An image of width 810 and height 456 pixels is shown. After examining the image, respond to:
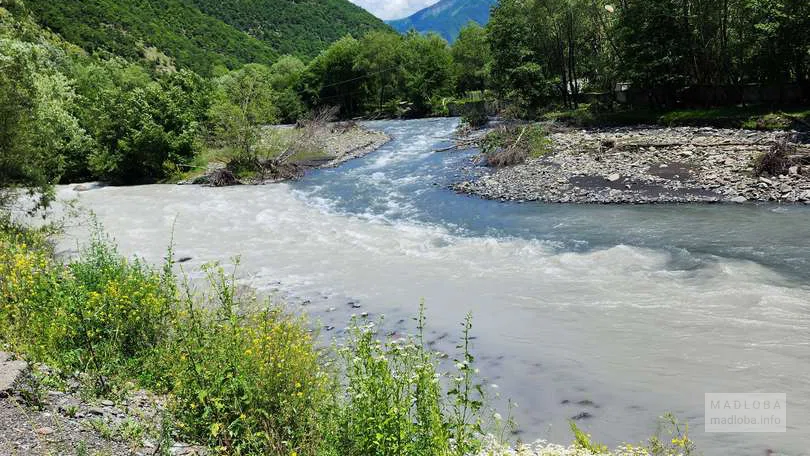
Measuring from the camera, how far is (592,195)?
21500mm

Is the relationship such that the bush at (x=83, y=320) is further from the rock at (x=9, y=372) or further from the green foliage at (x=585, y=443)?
the green foliage at (x=585, y=443)

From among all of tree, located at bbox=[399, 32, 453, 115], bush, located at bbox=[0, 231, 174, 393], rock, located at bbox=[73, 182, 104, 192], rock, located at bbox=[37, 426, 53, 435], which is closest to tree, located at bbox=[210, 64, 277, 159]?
rock, located at bbox=[73, 182, 104, 192]

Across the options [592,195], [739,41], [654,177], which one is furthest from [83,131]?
[739,41]

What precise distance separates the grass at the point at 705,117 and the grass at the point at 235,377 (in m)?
25.7

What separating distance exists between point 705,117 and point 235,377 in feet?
103

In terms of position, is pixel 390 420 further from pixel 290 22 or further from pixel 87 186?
pixel 290 22

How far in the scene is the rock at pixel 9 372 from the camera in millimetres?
5633

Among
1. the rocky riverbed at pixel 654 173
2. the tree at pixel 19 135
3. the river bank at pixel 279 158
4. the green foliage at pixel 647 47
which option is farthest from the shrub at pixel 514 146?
the tree at pixel 19 135

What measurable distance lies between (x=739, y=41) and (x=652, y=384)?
2967cm

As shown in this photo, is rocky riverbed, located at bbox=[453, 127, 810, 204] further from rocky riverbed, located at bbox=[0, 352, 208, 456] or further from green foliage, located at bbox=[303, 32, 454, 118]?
green foliage, located at bbox=[303, 32, 454, 118]

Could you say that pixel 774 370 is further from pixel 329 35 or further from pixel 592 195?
pixel 329 35

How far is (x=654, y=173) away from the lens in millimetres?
22750

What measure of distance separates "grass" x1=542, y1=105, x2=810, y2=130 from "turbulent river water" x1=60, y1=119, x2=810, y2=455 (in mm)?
11123

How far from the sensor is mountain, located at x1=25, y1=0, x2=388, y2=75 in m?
90.4
